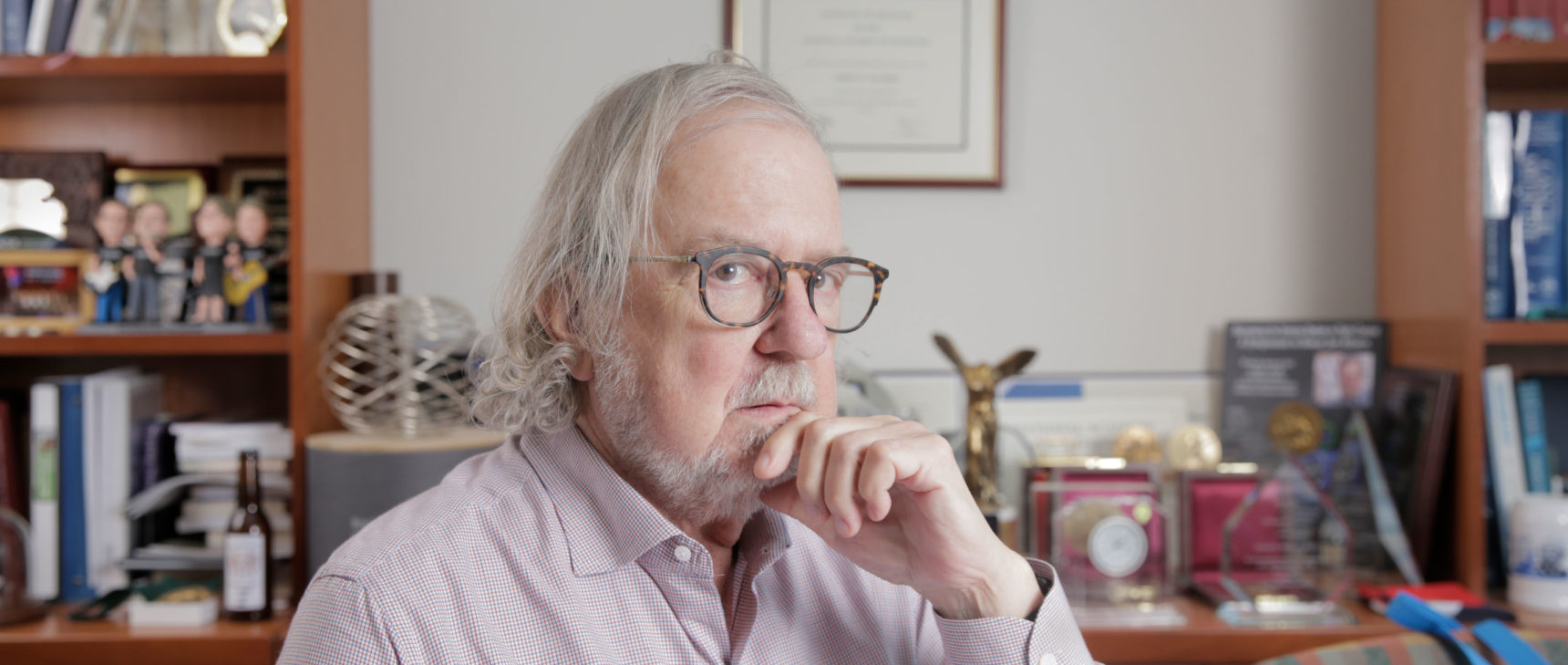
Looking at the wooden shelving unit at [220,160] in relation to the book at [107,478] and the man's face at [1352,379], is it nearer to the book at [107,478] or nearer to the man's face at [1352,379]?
the book at [107,478]

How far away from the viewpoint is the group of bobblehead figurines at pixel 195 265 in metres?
1.77

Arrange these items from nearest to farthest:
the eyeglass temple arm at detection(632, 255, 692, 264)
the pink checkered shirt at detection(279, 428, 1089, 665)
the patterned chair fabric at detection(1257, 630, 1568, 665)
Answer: the pink checkered shirt at detection(279, 428, 1089, 665) < the eyeglass temple arm at detection(632, 255, 692, 264) < the patterned chair fabric at detection(1257, 630, 1568, 665)

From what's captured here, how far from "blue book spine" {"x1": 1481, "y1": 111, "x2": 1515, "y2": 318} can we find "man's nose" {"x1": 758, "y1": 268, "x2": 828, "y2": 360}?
54.5 inches

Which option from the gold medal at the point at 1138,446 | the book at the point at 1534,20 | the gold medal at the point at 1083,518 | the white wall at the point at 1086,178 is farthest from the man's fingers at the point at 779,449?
the book at the point at 1534,20

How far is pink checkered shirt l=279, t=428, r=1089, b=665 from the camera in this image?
2.83 feet

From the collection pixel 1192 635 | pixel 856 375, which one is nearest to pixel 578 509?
pixel 856 375

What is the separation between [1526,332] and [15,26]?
2509 mm

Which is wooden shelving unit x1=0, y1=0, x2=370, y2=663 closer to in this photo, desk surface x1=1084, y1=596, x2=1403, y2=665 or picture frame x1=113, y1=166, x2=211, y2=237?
picture frame x1=113, y1=166, x2=211, y2=237

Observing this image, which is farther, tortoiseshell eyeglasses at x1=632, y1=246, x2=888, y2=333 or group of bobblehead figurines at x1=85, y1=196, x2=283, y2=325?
group of bobblehead figurines at x1=85, y1=196, x2=283, y2=325

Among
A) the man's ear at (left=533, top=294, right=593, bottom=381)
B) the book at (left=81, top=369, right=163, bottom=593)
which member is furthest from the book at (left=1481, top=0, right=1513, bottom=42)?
the book at (left=81, top=369, right=163, bottom=593)

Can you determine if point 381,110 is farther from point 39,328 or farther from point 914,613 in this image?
point 914,613

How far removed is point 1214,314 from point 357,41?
1.71 meters

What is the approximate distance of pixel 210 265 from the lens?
5.80ft

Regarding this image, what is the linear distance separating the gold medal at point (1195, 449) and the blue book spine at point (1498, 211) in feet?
1.61
